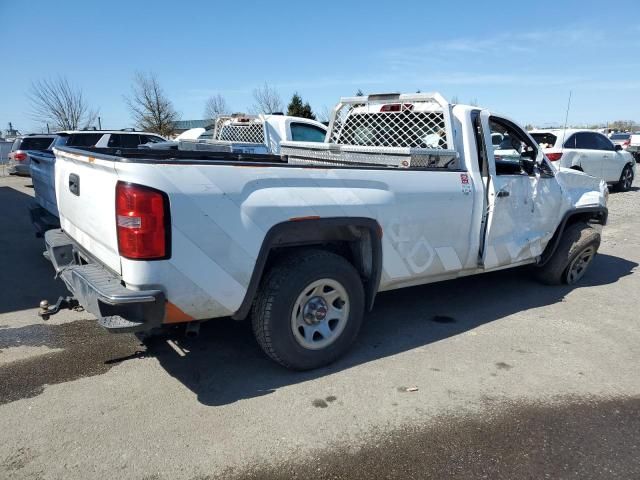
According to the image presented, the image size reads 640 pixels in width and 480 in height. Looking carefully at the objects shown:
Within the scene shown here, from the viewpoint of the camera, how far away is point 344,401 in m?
3.22

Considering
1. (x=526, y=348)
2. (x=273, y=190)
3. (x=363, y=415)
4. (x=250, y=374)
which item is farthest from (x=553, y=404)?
(x=273, y=190)

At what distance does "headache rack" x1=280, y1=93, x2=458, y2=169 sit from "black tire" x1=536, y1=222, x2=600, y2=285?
2.16m

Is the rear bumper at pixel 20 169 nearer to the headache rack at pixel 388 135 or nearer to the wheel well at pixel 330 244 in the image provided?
the headache rack at pixel 388 135

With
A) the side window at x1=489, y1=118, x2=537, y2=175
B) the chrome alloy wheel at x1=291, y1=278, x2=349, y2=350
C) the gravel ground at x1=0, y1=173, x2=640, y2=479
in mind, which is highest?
the side window at x1=489, y1=118, x2=537, y2=175

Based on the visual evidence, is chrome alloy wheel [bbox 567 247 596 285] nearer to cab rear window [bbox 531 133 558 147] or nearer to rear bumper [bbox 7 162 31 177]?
cab rear window [bbox 531 133 558 147]

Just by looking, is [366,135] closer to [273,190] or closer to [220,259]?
[273,190]

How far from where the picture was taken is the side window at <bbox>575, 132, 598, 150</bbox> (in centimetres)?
1230

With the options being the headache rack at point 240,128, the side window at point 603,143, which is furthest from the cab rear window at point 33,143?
the side window at point 603,143

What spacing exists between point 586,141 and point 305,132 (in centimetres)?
803

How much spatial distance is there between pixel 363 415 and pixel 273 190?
5.11 ft

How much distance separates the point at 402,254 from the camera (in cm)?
387

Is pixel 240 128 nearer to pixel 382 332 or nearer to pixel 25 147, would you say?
pixel 382 332

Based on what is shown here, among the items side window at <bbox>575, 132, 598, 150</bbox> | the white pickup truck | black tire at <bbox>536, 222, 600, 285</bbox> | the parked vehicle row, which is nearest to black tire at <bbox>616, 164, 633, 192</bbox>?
side window at <bbox>575, 132, 598, 150</bbox>

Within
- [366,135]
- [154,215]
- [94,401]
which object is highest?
[366,135]
